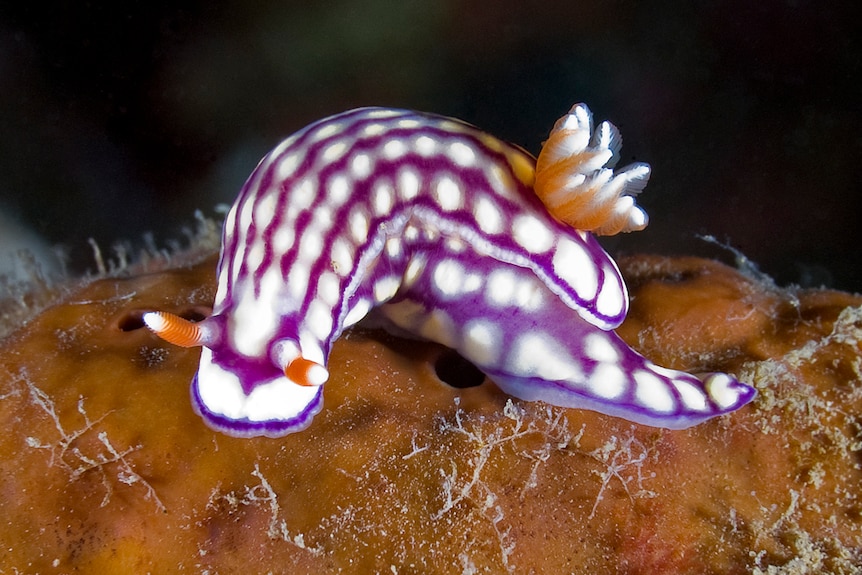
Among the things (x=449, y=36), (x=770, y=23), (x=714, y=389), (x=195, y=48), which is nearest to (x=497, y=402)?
(x=714, y=389)

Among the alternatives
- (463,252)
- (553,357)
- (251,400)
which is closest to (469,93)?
(463,252)

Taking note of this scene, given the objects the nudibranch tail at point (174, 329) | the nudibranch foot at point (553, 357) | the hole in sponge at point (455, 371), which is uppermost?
the nudibranch tail at point (174, 329)

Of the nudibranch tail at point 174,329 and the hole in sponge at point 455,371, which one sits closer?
the nudibranch tail at point 174,329

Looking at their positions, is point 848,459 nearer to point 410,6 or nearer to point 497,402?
point 497,402

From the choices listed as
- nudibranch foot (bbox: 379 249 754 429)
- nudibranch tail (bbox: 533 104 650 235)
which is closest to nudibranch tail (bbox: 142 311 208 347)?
nudibranch foot (bbox: 379 249 754 429)

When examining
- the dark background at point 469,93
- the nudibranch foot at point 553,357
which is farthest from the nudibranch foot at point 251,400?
the dark background at point 469,93

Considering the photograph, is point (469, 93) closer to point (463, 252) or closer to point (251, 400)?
point (463, 252)

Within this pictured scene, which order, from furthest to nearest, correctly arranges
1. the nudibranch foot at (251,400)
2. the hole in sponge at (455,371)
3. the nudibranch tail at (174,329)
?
the hole in sponge at (455,371)
the nudibranch foot at (251,400)
the nudibranch tail at (174,329)

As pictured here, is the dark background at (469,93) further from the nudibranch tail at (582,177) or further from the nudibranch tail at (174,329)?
the nudibranch tail at (174,329)
